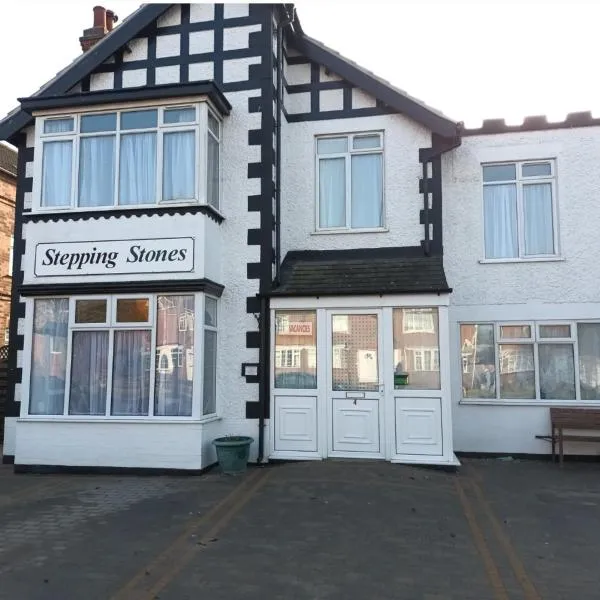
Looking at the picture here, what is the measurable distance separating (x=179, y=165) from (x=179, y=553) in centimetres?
602

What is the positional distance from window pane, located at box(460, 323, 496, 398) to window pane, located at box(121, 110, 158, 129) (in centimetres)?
623

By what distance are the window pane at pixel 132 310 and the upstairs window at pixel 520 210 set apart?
234 inches

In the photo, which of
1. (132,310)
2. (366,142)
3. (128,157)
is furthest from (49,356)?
(366,142)

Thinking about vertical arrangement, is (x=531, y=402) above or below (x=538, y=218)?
below

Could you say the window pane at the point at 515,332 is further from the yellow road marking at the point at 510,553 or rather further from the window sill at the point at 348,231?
the yellow road marking at the point at 510,553

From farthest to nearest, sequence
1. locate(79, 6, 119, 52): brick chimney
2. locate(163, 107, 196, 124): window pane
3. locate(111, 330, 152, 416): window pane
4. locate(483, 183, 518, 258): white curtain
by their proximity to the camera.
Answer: locate(79, 6, 119, 52): brick chimney
locate(483, 183, 518, 258): white curtain
locate(163, 107, 196, 124): window pane
locate(111, 330, 152, 416): window pane

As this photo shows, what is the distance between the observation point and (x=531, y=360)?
10.2 m

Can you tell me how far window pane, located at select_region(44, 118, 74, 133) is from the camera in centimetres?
973

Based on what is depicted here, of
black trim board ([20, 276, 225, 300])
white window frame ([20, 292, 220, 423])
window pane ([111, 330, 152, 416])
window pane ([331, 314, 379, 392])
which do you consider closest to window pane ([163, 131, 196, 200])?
black trim board ([20, 276, 225, 300])

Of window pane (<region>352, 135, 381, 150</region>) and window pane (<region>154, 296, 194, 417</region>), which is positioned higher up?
window pane (<region>352, 135, 381, 150</region>)

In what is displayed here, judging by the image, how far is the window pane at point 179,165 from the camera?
9.27 meters

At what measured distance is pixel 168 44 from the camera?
33.8 feet

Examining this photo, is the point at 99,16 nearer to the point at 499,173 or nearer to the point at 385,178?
the point at 385,178

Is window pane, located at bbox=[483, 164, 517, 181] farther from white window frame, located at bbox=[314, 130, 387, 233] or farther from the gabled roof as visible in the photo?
white window frame, located at bbox=[314, 130, 387, 233]
